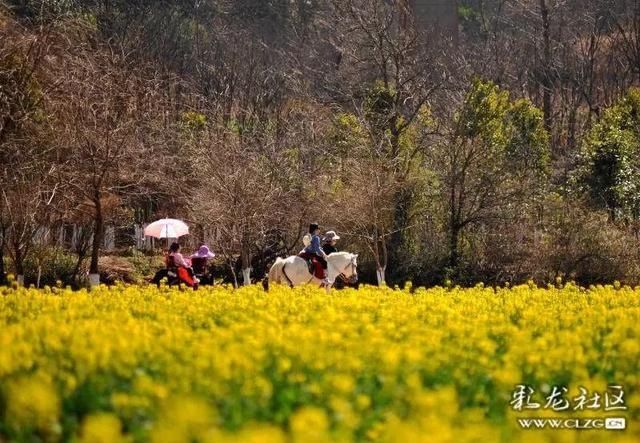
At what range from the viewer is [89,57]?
30719 millimetres

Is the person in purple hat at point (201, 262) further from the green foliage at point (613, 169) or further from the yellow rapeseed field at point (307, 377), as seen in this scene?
the yellow rapeseed field at point (307, 377)

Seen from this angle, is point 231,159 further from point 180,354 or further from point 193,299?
point 180,354

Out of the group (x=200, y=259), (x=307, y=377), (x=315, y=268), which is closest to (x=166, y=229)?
(x=200, y=259)

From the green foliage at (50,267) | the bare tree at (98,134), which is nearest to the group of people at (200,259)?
the bare tree at (98,134)

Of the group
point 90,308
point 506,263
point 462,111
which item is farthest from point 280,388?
point 462,111

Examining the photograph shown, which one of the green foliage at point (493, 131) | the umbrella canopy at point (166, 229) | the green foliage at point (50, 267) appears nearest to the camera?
the green foliage at point (50, 267)

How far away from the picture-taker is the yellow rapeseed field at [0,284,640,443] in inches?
249

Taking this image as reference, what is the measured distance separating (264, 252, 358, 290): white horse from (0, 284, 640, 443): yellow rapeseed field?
36.6 feet

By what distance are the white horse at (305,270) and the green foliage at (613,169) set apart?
11.5 m

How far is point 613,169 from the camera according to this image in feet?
113

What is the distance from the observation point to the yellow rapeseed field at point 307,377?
20.8 ft

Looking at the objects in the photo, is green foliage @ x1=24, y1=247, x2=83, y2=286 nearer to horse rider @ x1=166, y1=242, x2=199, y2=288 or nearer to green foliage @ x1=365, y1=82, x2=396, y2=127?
horse rider @ x1=166, y1=242, x2=199, y2=288

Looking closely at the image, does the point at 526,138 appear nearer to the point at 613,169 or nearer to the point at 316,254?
the point at 613,169

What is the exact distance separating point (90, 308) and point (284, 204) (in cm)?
2045
